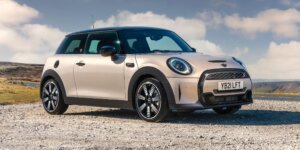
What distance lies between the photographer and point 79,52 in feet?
33.3

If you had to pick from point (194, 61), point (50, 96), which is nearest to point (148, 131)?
point (194, 61)

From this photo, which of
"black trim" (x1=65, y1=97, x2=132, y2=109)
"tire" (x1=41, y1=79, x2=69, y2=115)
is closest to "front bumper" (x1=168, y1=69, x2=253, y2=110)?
"black trim" (x1=65, y1=97, x2=132, y2=109)

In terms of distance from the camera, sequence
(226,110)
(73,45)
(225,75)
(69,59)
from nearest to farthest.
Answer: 1. (225,75)
2. (226,110)
3. (69,59)
4. (73,45)

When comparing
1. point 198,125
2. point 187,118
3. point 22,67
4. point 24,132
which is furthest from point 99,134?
point 22,67

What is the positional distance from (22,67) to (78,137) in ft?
396

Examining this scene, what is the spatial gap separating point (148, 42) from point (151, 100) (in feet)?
4.02

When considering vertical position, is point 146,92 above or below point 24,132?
above

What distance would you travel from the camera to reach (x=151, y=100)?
28.0 ft

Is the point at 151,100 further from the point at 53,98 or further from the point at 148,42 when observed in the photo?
the point at 53,98

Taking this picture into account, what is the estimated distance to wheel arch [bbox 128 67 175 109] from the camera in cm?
826

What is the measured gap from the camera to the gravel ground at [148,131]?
6.26m

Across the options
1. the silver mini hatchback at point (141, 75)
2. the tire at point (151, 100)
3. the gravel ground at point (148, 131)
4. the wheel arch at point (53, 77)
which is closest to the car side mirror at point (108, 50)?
the silver mini hatchback at point (141, 75)

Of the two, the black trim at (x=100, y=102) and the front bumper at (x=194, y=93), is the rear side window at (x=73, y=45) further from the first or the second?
the front bumper at (x=194, y=93)

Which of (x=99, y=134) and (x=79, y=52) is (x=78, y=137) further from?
(x=79, y=52)
